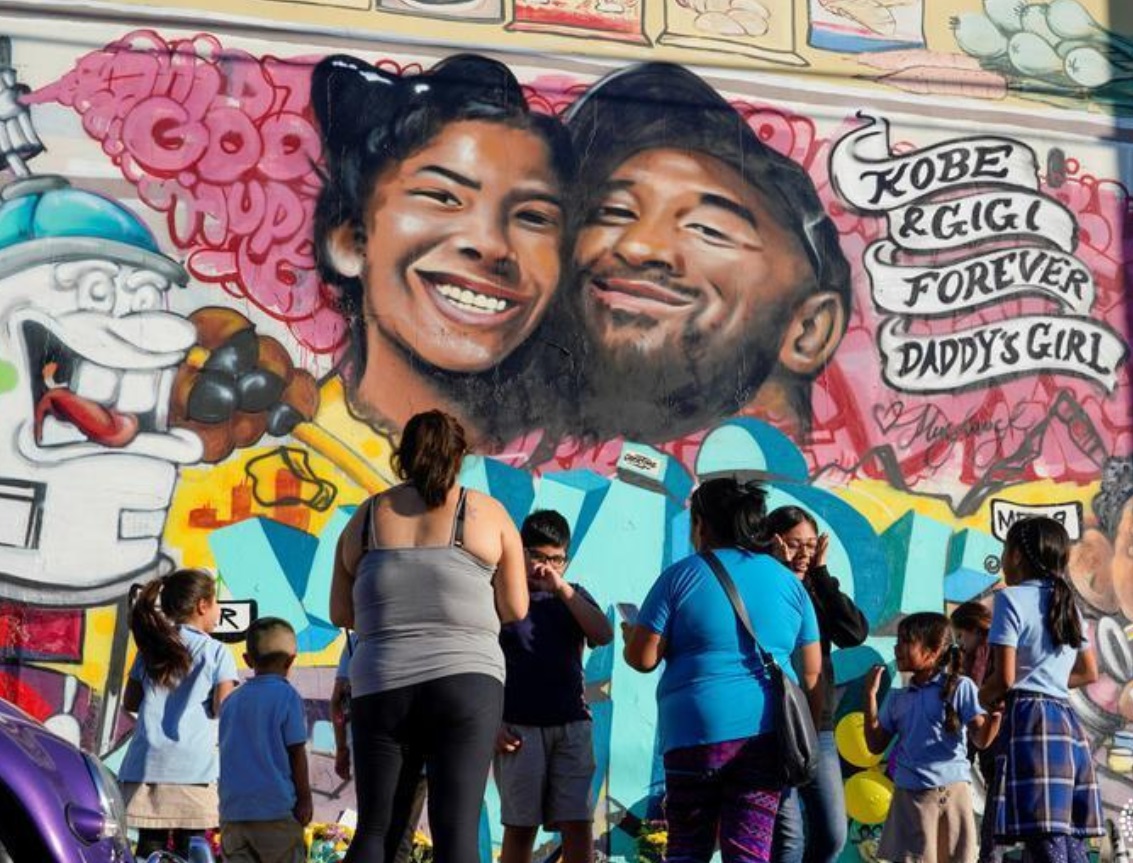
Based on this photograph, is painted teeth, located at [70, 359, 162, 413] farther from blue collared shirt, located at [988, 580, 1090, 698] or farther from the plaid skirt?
the plaid skirt

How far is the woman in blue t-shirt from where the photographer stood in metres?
7.13

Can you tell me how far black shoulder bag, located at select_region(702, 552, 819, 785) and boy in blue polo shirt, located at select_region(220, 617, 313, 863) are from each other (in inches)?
83.1

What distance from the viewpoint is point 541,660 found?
8.74 m

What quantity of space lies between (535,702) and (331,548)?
2314 millimetres

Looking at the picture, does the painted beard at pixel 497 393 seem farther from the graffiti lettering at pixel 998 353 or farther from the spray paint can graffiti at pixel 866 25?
the spray paint can graffiti at pixel 866 25

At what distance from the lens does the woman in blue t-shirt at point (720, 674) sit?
281 inches

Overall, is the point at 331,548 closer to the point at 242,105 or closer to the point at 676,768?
the point at 242,105

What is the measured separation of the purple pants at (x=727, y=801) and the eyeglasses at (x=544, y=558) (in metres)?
1.67

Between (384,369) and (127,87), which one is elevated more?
(127,87)

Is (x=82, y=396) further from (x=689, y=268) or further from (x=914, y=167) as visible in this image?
(x=914, y=167)

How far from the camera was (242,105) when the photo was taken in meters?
10.8

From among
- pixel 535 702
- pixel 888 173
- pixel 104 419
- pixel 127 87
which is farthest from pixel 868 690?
pixel 127 87

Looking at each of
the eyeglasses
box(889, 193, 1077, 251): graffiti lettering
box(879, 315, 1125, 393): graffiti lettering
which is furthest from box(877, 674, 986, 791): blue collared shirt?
box(889, 193, 1077, 251): graffiti lettering
